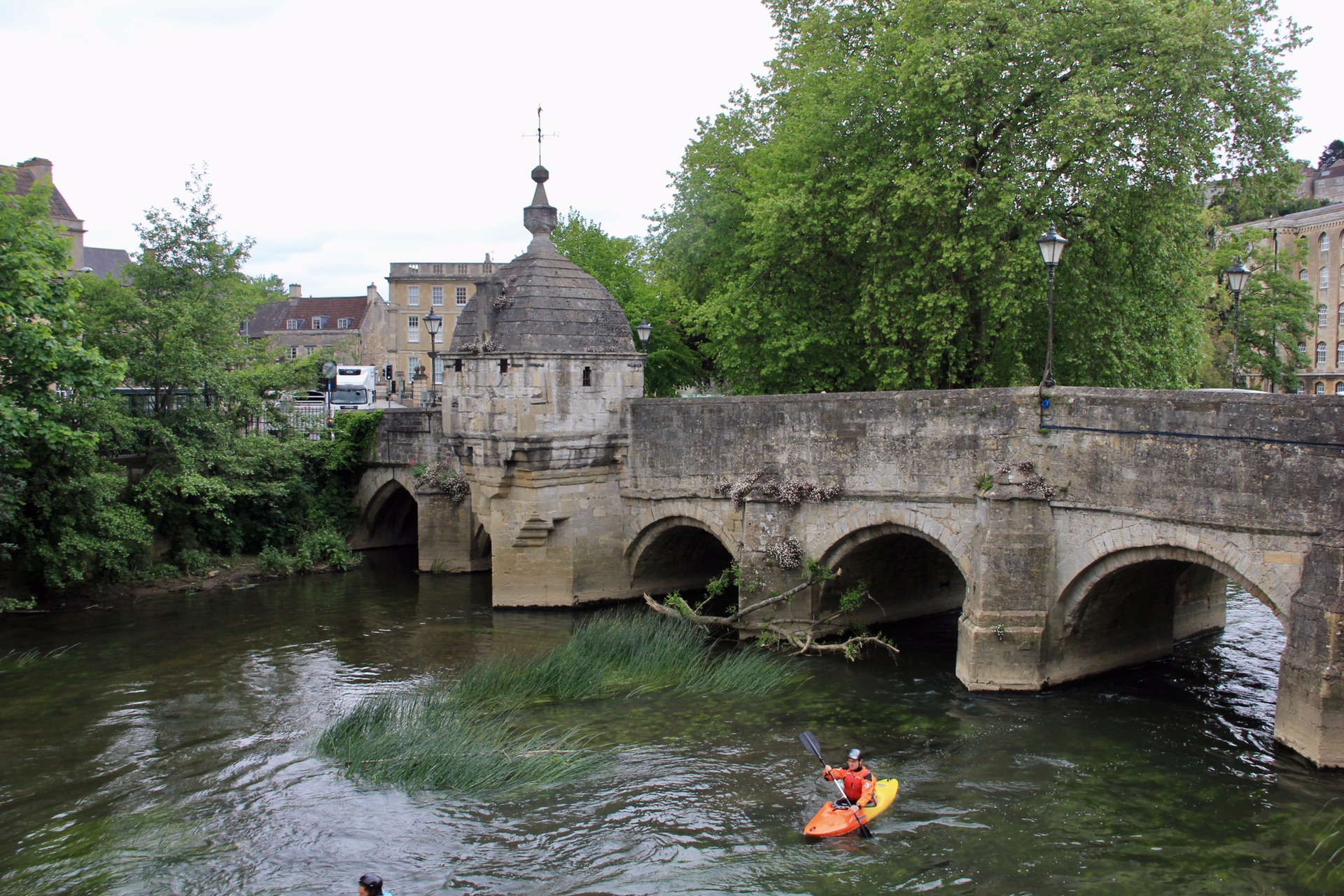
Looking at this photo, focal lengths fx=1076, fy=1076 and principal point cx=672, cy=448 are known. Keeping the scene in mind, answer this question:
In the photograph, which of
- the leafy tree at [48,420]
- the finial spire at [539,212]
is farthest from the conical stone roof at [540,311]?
the leafy tree at [48,420]

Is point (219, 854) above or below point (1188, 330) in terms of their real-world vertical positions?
below

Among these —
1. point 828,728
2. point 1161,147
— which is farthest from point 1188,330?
point 828,728

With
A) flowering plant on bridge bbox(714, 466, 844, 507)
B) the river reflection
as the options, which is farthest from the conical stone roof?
the river reflection

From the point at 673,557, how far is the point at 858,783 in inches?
461

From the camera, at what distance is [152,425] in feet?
78.2

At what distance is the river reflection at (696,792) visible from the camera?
10.6 metres

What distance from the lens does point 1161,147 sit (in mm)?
19719

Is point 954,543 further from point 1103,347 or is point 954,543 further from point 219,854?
point 219,854

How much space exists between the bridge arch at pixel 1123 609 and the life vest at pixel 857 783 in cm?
526

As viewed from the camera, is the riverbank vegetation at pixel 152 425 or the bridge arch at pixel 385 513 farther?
the bridge arch at pixel 385 513

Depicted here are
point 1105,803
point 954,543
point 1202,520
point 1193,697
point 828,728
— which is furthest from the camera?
point 954,543

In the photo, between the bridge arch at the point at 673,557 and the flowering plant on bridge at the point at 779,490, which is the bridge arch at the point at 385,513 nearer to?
the bridge arch at the point at 673,557

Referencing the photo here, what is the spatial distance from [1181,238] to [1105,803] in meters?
13.6

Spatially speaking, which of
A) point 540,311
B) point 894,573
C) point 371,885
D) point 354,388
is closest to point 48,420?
point 540,311
